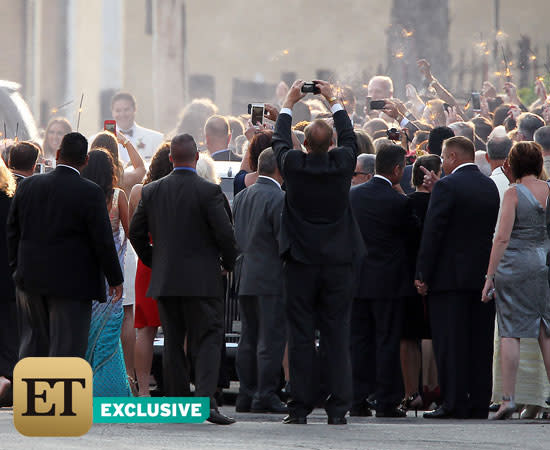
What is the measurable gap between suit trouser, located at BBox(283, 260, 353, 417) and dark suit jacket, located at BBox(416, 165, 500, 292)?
1.06 m

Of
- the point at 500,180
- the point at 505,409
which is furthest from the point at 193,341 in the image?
the point at 500,180

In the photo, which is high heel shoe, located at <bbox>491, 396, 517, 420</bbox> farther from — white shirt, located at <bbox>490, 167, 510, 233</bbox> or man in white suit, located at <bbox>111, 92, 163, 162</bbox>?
man in white suit, located at <bbox>111, 92, 163, 162</bbox>

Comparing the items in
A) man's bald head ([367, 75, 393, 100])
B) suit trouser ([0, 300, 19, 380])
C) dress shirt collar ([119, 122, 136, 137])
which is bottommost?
suit trouser ([0, 300, 19, 380])

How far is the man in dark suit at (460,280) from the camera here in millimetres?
10523

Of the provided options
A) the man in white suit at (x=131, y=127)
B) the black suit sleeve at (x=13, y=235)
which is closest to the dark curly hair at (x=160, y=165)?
the black suit sleeve at (x=13, y=235)

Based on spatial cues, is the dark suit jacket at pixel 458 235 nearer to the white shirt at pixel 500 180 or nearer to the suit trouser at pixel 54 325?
the white shirt at pixel 500 180

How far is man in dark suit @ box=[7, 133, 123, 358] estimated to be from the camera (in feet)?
30.3

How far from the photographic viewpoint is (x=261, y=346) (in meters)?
10.8

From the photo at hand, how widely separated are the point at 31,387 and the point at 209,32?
28.1 meters

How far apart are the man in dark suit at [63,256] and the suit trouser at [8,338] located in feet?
4.70

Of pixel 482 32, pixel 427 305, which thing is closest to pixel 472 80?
pixel 482 32

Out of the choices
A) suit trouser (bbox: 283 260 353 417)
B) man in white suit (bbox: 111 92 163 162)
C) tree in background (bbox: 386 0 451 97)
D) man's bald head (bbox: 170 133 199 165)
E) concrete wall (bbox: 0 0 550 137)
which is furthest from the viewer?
concrete wall (bbox: 0 0 550 137)

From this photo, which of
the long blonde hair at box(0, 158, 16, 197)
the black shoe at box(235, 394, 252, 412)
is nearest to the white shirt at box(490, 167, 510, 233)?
the black shoe at box(235, 394, 252, 412)

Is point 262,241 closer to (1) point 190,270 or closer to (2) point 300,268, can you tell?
(2) point 300,268
